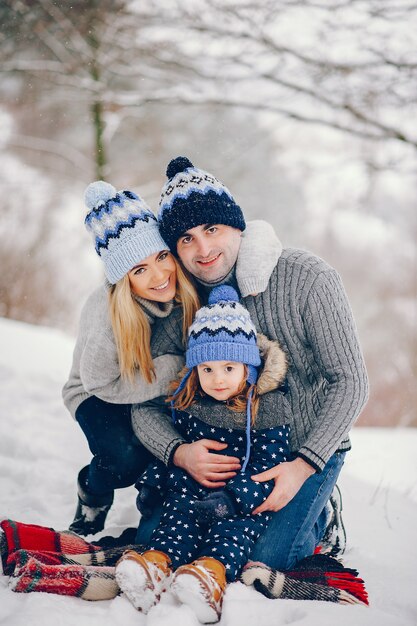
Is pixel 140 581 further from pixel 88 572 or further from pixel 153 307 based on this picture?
pixel 153 307

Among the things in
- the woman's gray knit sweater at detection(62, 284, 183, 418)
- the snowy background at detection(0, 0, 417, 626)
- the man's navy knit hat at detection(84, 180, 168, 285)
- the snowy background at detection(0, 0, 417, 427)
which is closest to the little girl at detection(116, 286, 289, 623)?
the woman's gray knit sweater at detection(62, 284, 183, 418)

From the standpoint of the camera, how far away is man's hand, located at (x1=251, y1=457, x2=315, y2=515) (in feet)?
6.57

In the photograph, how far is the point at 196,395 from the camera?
2.28 m

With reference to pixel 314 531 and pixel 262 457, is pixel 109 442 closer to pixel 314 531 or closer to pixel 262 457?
pixel 262 457

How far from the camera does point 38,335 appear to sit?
17.9ft

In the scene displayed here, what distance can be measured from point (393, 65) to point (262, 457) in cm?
370

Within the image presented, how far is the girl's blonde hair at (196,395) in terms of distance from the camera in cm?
216

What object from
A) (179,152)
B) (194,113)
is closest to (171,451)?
(179,152)

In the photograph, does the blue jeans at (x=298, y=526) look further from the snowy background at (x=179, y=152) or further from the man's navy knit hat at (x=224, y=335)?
the man's navy knit hat at (x=224, y=335)

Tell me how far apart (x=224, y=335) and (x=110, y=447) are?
78cm

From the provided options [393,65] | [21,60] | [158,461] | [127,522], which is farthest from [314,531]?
[21,60]

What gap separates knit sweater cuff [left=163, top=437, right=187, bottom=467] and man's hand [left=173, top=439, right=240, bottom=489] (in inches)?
2.2

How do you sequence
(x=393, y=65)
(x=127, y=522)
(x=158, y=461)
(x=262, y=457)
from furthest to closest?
(x=393, y=65)
(x=127, y=522)
(x=158, y=461)
(x=262, y=457)

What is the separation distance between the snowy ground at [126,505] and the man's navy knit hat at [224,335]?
2.64 feet
